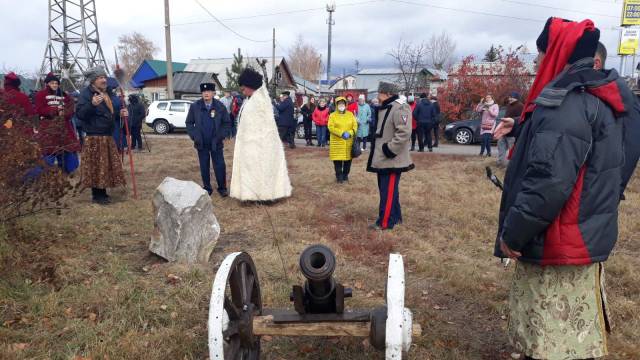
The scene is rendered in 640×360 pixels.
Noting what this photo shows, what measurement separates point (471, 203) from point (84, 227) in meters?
5.61

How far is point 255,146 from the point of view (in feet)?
22.3

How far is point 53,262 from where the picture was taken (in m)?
4.33

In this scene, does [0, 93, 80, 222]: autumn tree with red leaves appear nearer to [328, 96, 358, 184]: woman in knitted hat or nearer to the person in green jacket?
[328, 96, 358, 184]: woman in knitted hat

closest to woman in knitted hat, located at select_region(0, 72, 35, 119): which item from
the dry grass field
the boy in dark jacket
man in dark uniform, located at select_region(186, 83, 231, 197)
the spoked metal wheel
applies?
the dry grass field

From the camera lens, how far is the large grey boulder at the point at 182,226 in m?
4.60

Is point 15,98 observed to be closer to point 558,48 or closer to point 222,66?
point 558,48

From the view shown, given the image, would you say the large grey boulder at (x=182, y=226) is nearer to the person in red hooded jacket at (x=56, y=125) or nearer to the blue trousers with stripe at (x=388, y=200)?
the person in red hooded jacket at (x=56, y=125)

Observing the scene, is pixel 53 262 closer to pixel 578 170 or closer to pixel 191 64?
pixel 578 170

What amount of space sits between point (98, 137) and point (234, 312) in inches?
191

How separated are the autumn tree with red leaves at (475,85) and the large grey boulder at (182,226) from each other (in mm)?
17995

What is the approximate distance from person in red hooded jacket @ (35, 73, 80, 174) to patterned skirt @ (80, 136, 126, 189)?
8.8 inches

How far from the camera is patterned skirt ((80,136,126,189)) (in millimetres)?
6559

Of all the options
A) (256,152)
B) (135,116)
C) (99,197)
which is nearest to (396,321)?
(256,152)

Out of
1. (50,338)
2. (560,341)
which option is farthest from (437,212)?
(50,338)
